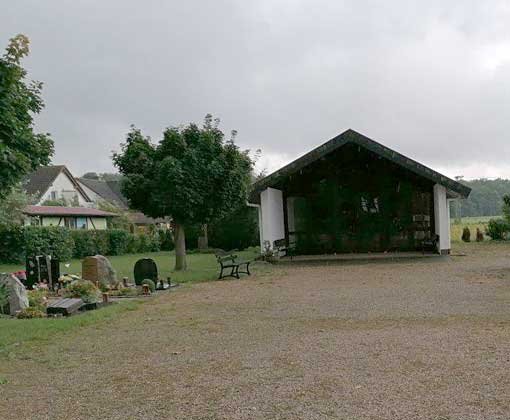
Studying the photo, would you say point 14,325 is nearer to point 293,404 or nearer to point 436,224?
point 293,404

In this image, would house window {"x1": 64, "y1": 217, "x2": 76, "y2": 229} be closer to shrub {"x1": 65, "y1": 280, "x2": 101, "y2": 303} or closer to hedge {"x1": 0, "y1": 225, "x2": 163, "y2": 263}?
hedge {"x1": 0, "y1": 225, "x2": 163, "y2": 263}

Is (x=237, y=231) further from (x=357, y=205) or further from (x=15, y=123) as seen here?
(x=15, y=123)

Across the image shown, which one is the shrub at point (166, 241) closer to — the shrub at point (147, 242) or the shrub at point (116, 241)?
the shrub at point (147, 242)

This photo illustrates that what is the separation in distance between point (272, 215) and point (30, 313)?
15037 millimetres

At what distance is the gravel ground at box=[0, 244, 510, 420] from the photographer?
5.05m

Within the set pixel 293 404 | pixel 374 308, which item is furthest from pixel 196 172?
pixel 293 404

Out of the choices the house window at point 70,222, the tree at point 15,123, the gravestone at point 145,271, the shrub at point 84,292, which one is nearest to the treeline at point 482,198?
the house window at point 70,222

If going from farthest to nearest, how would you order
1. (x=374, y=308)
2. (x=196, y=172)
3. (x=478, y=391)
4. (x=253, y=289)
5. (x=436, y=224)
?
(x=436, y=224) < (x=196, y=172) < (x=253, y=289) < (x=374, y=308) < (x=478, y=391)

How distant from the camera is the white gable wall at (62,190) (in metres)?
55.7

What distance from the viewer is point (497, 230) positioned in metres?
34.3

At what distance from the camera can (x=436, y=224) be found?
77.9ft

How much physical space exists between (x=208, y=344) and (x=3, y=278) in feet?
18.4

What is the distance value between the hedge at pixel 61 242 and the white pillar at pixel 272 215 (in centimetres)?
1097

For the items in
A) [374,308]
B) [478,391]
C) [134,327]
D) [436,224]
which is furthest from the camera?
[436,224]
